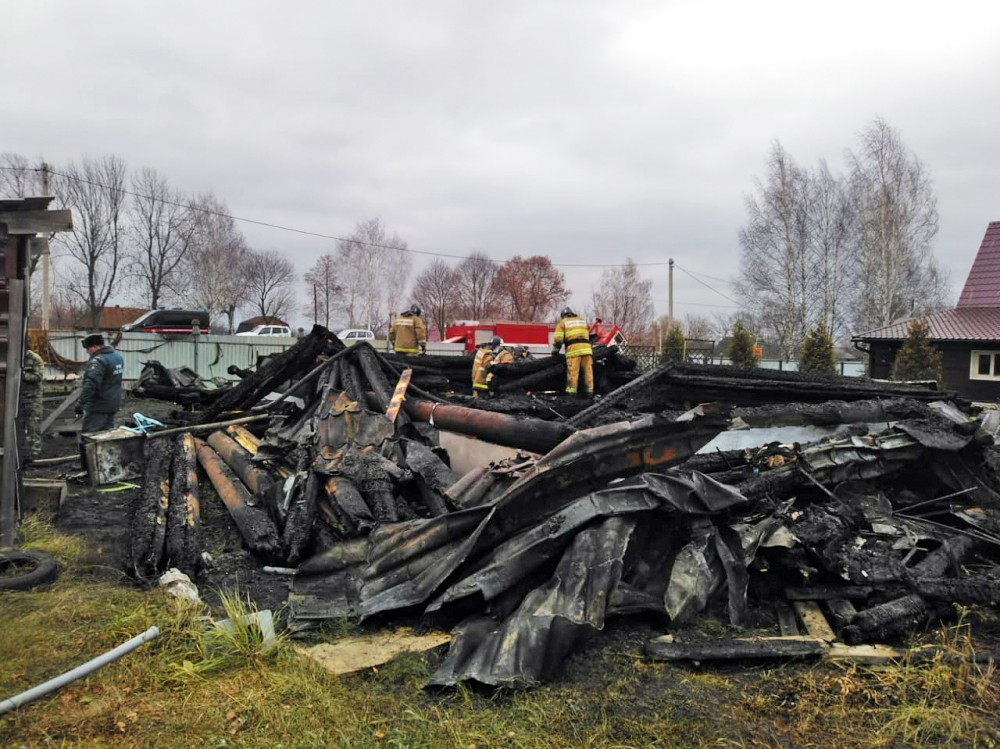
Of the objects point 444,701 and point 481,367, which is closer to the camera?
point 444,701

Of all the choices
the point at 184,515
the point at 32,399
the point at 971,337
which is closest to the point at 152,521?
the point at 184,515

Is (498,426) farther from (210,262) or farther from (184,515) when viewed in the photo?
(210,262)

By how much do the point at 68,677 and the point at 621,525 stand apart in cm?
265

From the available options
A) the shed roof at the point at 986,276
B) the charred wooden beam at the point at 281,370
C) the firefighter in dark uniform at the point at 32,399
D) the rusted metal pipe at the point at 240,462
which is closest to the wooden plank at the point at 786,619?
the rusted metal pipe at the point at 240,462

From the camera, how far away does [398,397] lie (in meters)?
7.34

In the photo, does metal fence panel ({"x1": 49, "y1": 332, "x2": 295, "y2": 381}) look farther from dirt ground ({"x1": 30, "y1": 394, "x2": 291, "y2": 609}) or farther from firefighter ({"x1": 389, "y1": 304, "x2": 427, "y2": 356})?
dirt ground ({"x1": 30, "y1": 394, "x2": 291, "y2": 609})

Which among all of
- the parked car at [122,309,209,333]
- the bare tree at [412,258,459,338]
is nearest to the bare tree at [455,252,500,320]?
the bare tree at [412,258,459,338]

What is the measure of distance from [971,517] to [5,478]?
700 centimetres

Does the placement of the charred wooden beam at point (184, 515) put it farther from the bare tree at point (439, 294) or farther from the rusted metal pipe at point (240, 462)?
the bare tree at point (439, 294)

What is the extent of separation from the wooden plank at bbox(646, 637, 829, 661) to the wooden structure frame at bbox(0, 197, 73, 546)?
4492mm

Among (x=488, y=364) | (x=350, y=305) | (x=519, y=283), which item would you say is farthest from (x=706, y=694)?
(x=519, y=283)

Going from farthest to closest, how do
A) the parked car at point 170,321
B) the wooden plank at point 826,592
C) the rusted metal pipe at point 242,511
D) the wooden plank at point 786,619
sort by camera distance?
the parked car at point 170,321 → the rusted metal pipe at point 242,511 → the wooden plank at point 826,592 → the wooden plank at point 786,619

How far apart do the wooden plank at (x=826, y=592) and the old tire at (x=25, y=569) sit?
460 cm

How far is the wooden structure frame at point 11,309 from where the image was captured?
4656 mm
